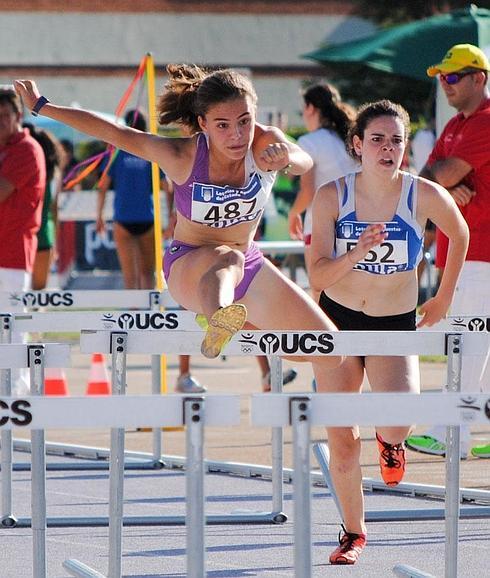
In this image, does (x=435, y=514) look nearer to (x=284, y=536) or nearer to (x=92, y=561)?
(x=284, y=536)

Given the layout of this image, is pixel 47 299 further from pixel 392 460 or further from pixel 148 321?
pixel 392 460

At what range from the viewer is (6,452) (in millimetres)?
6676

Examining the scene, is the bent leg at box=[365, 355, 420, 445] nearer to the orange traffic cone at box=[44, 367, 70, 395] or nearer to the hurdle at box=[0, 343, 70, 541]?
the hurdle at box=[0, 343, 70, 541]

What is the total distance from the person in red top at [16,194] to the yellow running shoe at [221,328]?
4.51m

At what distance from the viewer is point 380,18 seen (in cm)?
3709

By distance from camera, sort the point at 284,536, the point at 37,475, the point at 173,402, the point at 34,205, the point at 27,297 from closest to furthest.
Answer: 1. the point at 173,402
2. the point at 37,475
3. the point at 284,536
4. the point at 27,297
5. the point at 34,205

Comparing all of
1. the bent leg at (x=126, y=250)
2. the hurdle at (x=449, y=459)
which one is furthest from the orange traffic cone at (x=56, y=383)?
the hurdle at (x=449, y=459)

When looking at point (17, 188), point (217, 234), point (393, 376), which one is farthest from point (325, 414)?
point (17, 188)

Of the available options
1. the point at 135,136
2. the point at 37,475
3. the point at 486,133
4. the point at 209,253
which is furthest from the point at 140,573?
the point at 486,133

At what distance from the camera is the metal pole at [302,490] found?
4031mm

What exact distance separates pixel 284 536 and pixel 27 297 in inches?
74.3

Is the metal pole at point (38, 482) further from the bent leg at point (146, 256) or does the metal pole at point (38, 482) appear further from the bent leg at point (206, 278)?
the bent leg at point (146, 256)

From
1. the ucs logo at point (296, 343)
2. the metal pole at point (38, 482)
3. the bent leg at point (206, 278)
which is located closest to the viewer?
the metal pole at point (38, 482)

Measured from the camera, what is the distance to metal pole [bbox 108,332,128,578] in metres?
5.38
